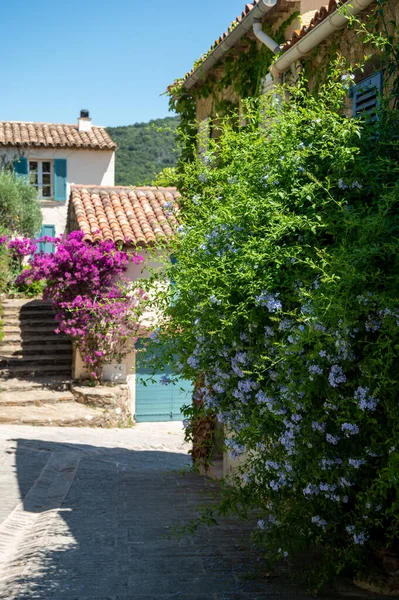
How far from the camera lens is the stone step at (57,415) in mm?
16469

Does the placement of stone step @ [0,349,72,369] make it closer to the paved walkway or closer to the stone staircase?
the stone staircase

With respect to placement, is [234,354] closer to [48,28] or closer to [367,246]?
[367,246]

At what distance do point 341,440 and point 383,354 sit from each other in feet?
2.48

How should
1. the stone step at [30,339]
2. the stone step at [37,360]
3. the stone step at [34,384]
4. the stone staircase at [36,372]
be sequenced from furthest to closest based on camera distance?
the stone step at [30,339]
the stone step at [37,360]
the stone step at [34,384]
the stone staircase at [36,372]

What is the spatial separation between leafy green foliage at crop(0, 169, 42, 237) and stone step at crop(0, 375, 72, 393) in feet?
34.1

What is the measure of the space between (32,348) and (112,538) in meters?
14.0

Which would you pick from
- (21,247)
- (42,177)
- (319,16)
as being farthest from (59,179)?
(319,16)

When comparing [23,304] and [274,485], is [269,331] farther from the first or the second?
[23,304]

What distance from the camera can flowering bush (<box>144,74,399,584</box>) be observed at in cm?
435

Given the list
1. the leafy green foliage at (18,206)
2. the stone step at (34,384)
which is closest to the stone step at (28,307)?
the stone step at (34,384)

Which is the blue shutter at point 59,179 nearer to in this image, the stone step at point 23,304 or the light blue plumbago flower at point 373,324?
the stone step at point 23,304

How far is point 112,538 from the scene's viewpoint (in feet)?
22.6

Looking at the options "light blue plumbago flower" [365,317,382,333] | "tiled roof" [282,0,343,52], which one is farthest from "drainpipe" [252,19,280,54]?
"light blue plumbago flower" [365,317,382,333]

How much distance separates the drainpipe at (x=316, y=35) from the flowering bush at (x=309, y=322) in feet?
5.52
